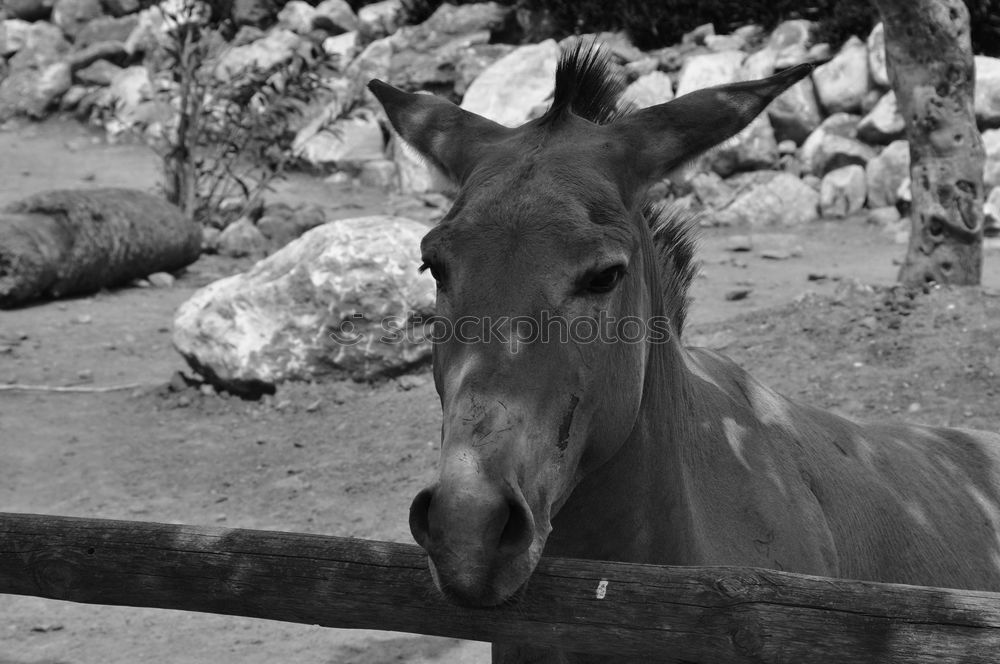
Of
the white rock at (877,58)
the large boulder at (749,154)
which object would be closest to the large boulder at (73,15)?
the large boulder at (749,154)

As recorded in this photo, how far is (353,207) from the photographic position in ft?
51.4

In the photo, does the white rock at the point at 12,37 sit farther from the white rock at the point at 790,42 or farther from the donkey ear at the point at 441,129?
the donkey ear at the point at 441,129

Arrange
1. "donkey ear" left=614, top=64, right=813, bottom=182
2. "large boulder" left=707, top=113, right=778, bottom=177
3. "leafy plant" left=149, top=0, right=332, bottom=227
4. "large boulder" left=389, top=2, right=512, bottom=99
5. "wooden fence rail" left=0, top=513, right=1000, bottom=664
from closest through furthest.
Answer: "wooden fence rail" left=0, top=513, right=1000, bottom=664 → "donkey ear" left=614, top=64, right=813, bottom=182 → "leafy plant" left=149, top=0, right=332, bottom=227 → "large boulder" left=707, top=113, right=778, bottom=177 → "large boulder" left=389, top=2, right=512, bottom=99

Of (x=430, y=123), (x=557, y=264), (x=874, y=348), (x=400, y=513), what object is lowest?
(x=400, y=513)

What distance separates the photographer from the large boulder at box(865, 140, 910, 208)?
524 inches

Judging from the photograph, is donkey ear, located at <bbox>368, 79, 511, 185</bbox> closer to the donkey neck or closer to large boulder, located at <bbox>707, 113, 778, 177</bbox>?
the donkey neck

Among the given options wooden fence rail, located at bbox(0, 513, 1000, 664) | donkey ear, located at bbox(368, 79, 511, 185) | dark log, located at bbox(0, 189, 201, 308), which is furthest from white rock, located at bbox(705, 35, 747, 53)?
wooden fence rail, located at bbox(0, 513, 1000, 664)

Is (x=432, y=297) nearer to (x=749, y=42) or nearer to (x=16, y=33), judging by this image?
(x=749, y=42)

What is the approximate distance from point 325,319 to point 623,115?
4996 millimetres

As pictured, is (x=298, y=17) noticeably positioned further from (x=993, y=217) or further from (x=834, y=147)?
(x=993, y=217)

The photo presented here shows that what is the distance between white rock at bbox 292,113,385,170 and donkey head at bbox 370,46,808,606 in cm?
1480

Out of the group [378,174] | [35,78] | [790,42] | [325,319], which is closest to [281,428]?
[325,319]

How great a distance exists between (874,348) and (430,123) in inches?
205

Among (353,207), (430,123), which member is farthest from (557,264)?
(353,207)
